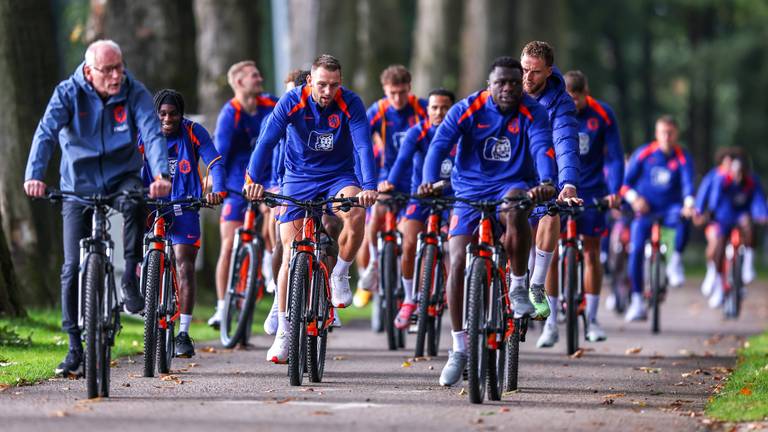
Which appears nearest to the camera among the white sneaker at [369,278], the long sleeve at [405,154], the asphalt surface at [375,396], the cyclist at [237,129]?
the asphalt surface at [375,396]

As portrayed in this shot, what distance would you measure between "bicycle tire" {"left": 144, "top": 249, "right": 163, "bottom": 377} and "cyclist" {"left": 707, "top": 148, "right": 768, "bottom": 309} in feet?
36.7

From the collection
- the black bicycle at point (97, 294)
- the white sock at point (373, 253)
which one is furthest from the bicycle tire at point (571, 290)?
the black bicycle at point (97, 294)

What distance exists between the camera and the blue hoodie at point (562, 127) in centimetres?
1062

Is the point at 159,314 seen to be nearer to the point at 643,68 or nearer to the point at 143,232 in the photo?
the point at 143,232

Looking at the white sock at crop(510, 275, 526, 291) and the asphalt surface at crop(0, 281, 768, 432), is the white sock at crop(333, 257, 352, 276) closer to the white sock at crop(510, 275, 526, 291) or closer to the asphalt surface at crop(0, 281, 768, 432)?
the asphalt surface at crop(0, 281, 768, 432)

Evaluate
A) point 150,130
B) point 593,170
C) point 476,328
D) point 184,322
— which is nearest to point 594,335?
point 593,170

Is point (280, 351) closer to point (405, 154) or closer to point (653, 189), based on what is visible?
point (405, 154)

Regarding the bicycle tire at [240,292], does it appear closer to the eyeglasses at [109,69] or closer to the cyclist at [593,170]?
the cyclist at [593,170]

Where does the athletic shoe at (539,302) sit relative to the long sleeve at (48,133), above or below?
below

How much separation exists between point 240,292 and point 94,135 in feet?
12.0

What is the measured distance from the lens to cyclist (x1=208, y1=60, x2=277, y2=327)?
13.8 metres

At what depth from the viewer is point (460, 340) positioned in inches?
408

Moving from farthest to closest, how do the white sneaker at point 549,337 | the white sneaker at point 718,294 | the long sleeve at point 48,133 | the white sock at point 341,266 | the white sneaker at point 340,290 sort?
1. the white sneaker at point 718,294
2. the white sneaker at point 549,337
3. the white sock at point 341,266
4. the white sneaker at point 340,290
5. the long sleeve at point 48,133

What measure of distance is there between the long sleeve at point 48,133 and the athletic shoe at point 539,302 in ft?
10.3
